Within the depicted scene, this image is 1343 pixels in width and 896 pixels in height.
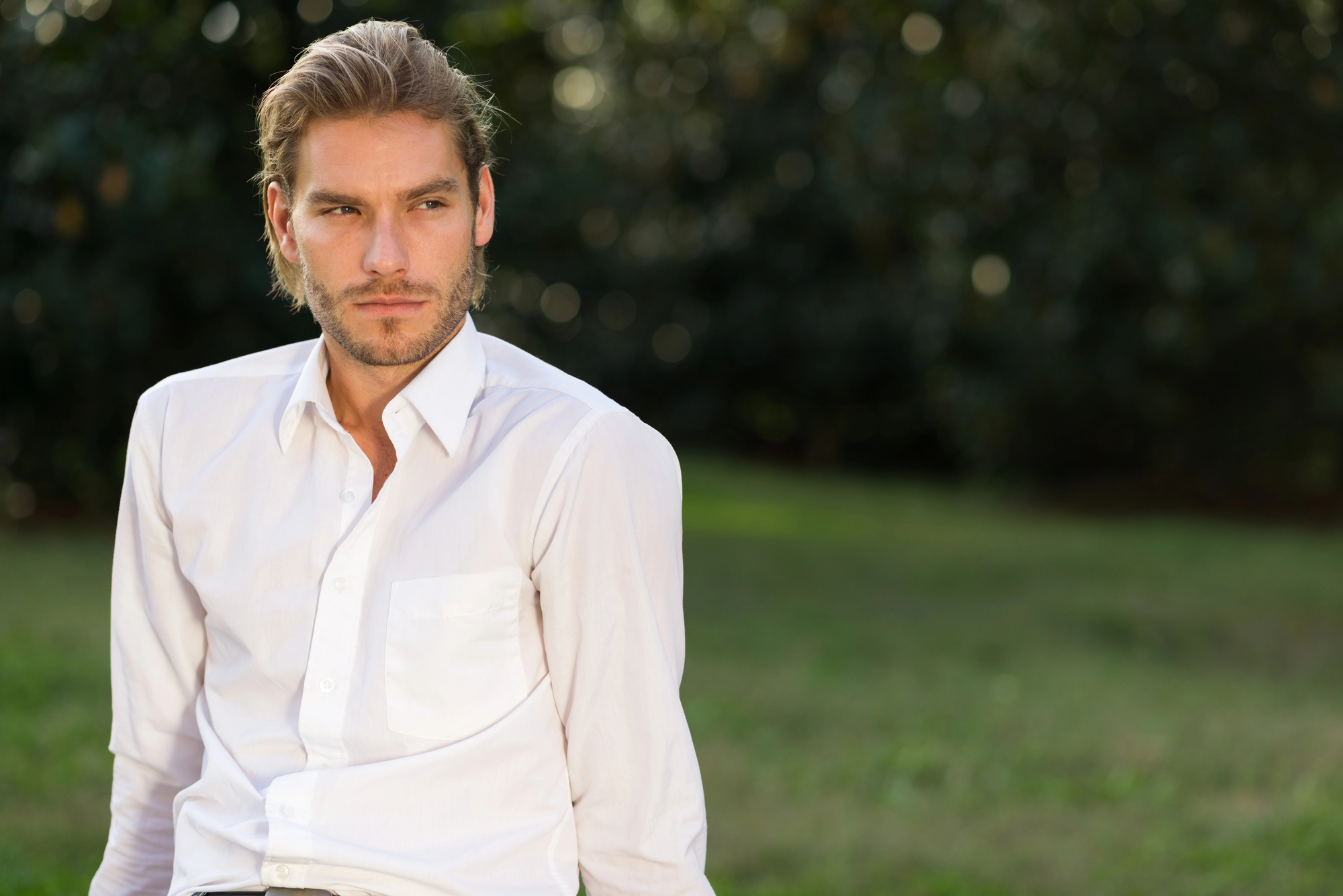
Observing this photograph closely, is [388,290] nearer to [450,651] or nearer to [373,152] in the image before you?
[373,152]

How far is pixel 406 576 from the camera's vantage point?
1858mm

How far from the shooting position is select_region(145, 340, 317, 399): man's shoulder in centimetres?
212

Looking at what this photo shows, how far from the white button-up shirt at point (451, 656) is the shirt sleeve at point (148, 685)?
11cm

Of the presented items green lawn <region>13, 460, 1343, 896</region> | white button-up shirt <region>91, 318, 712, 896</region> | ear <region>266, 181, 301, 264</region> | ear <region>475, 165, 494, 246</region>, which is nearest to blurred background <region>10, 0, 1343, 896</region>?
green lawn <region>13, 460, 1343, 896</region>

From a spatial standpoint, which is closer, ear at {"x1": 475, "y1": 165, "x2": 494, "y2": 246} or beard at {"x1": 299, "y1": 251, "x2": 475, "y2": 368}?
beard at {"x1": 299, "y1": 251, "x2": 475, "y2": 368}

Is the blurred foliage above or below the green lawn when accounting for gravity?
above

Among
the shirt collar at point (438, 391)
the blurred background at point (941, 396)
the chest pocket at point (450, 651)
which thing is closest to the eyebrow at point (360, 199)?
the shirt collar at point (438, 391)

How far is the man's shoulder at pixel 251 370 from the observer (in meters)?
2.12

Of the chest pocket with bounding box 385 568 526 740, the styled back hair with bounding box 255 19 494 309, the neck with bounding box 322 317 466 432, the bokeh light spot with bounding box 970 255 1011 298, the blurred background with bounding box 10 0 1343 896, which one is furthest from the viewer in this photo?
the bokeh light spot with bounding box 970 255 1011 298

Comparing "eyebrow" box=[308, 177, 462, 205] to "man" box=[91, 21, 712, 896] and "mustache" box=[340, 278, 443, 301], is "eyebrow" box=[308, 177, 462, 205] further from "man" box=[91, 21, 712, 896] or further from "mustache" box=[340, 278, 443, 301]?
"mustache" box=[340, 278, 443, 301]

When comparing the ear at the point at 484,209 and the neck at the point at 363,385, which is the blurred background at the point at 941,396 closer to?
the ear at the point at 484,209

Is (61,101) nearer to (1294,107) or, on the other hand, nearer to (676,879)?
(676,879)

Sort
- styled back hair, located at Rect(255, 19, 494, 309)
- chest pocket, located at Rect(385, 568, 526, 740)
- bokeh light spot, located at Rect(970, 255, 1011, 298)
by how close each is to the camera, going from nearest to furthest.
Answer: chest pocket, located at Rect(385, 568, 526, 740), styled back hair, located at Rect(255, 19, 494, 309), bokeh light spot, located at Rect(970, 255, 1011, 298)

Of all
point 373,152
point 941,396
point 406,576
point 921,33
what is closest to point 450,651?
point 406,576
